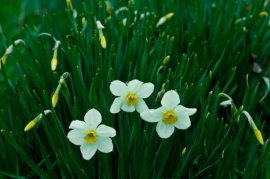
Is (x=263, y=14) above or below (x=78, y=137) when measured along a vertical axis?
above

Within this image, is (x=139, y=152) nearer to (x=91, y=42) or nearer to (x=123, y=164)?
(x=123, y=164)

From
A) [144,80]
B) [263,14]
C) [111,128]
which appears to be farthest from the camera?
[263,14]

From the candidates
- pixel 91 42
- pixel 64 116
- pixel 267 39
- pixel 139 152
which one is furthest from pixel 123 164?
pixel 267 39

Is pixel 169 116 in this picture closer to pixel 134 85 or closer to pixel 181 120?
pixel 181 120

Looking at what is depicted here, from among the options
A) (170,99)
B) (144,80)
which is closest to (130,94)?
(170,99)

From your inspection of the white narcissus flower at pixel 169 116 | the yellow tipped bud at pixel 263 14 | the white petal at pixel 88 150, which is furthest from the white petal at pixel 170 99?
the yellow tipped bud at pixel 263 14

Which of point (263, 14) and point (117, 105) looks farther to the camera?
point (263, 14)
